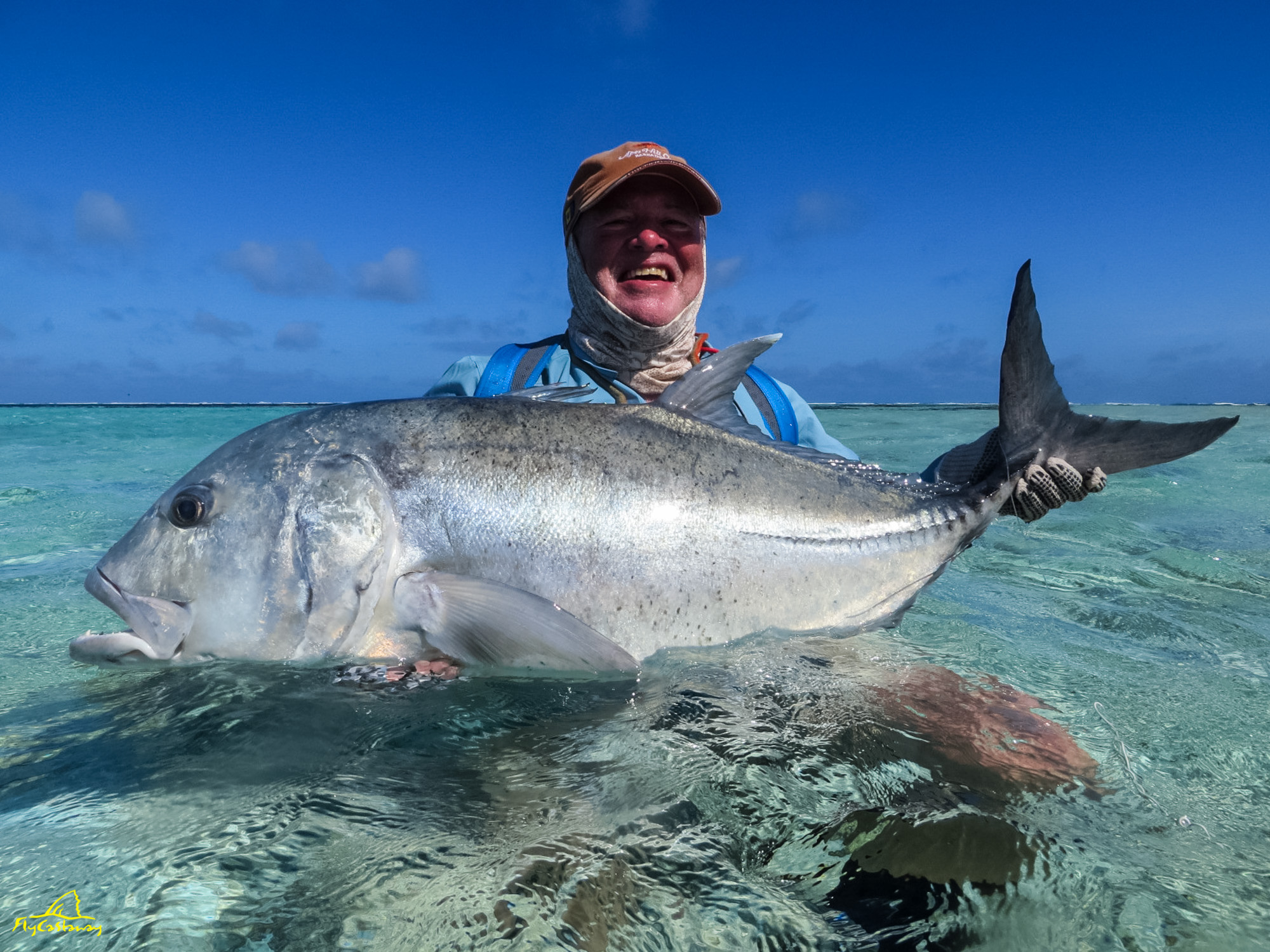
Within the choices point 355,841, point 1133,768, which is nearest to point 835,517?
point 1133,768

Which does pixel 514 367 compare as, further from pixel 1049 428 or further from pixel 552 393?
pixel 1049 428

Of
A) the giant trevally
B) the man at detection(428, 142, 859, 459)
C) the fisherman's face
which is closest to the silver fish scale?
the giant trevally

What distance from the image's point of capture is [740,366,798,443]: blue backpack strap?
143 inches

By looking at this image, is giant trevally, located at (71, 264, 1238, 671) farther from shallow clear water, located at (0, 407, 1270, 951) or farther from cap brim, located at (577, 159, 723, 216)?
cap brim, located at (577, 159, 723, 216)

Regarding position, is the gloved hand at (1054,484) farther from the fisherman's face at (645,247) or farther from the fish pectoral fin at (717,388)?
the fisherman's face at (645,247)

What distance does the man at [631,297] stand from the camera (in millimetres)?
3467

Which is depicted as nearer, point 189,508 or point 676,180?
point 189,508

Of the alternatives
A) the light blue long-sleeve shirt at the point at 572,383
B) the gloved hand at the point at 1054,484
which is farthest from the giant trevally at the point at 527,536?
the light blue long-sleeve shirt at the point at 572,383

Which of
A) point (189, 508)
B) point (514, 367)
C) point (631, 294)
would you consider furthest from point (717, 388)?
point (189, 508)

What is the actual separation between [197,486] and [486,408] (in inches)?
35.1

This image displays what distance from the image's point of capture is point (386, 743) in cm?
206

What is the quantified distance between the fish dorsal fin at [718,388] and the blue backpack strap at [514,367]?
1023 mm

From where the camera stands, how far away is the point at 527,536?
2.20m

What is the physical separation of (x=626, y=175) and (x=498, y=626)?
88.7 inches
